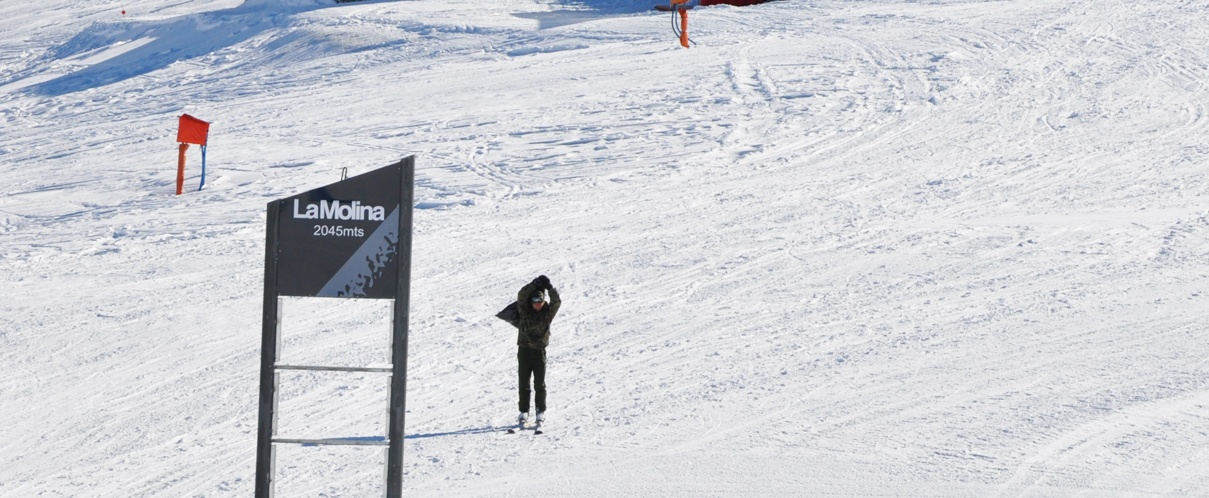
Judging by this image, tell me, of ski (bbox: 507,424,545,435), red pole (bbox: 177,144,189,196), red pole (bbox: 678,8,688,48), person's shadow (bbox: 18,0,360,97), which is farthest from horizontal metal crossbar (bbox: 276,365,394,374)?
person's shadow (bbox: 18,0,360,97)

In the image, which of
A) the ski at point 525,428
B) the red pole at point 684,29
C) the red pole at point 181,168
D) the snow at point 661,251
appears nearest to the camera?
the snow at point 661,251

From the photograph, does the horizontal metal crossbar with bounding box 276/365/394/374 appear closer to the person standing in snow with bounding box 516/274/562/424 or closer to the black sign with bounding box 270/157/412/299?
the black sign with bounding box 270/157/412/299

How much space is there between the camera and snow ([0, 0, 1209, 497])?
7.23 m

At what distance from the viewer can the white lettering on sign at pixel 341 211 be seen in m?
4.66

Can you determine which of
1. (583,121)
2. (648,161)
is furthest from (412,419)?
(583,121)

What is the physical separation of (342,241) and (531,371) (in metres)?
2.93

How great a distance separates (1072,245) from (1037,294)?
1654 mm

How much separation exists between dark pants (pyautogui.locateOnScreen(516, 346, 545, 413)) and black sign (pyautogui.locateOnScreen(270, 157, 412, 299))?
8.98 feet

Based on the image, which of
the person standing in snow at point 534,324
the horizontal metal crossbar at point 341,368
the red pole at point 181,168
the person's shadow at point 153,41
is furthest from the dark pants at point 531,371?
the person's shadow at point 153,41

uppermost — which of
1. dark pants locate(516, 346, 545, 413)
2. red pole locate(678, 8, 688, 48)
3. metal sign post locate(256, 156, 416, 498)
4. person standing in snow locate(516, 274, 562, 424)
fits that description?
metal sign post locate(256, 156, 416, 498)

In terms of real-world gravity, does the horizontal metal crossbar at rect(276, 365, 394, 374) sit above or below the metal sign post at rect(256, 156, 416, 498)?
below

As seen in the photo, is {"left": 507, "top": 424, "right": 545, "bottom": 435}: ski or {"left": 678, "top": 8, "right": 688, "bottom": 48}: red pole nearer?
{"left": 507, "top": 424, "right": 545, "bottom": 435}: ski

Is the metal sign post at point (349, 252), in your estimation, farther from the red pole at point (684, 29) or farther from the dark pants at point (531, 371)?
the red pole at point (684, 29)

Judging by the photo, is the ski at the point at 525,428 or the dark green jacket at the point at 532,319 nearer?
the dark green jacket at the point at 532,319
